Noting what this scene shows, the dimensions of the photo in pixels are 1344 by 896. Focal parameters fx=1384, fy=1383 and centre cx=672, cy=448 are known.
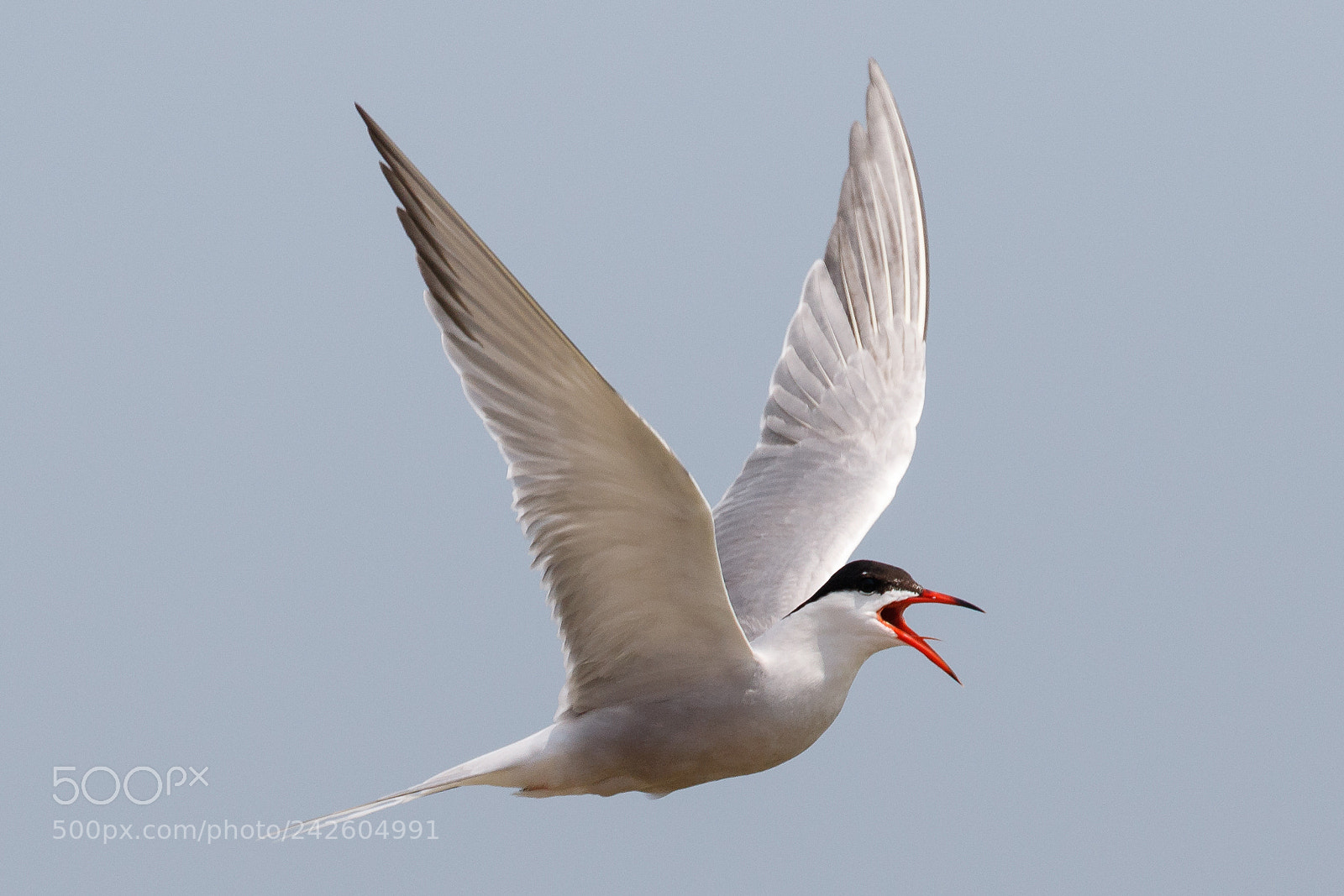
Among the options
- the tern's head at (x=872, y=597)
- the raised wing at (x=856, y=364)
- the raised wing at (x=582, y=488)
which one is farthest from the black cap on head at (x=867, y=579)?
the raised wing at (x=856, y=364)

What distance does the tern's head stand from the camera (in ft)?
16.3

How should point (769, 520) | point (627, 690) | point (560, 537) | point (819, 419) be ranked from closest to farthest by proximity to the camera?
point (560, 537), point (627, 690), point (769, 520), point (819, 419)

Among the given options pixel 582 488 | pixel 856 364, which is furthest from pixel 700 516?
pixel 856 364

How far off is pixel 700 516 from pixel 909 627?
3.98 feet

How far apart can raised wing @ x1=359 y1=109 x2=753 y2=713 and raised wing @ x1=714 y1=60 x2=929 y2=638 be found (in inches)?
51.9

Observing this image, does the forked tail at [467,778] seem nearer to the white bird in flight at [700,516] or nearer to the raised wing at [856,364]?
the white bird in flight at [700,516]

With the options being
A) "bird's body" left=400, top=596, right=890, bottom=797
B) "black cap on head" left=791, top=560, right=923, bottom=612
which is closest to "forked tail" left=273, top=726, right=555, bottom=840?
"bird's body" left=400, top=596, right=890, bottom=797

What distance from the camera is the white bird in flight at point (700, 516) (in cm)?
424

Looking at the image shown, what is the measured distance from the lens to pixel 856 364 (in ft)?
21.6

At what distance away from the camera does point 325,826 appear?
4793mm

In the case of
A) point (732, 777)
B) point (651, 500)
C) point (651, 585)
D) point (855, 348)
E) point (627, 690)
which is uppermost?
point (855, 348)

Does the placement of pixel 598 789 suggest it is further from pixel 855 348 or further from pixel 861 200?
pixel 861 200

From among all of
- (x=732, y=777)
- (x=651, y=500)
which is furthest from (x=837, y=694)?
(x=651, y=500)

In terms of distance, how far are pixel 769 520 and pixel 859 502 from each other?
425 millimetres
